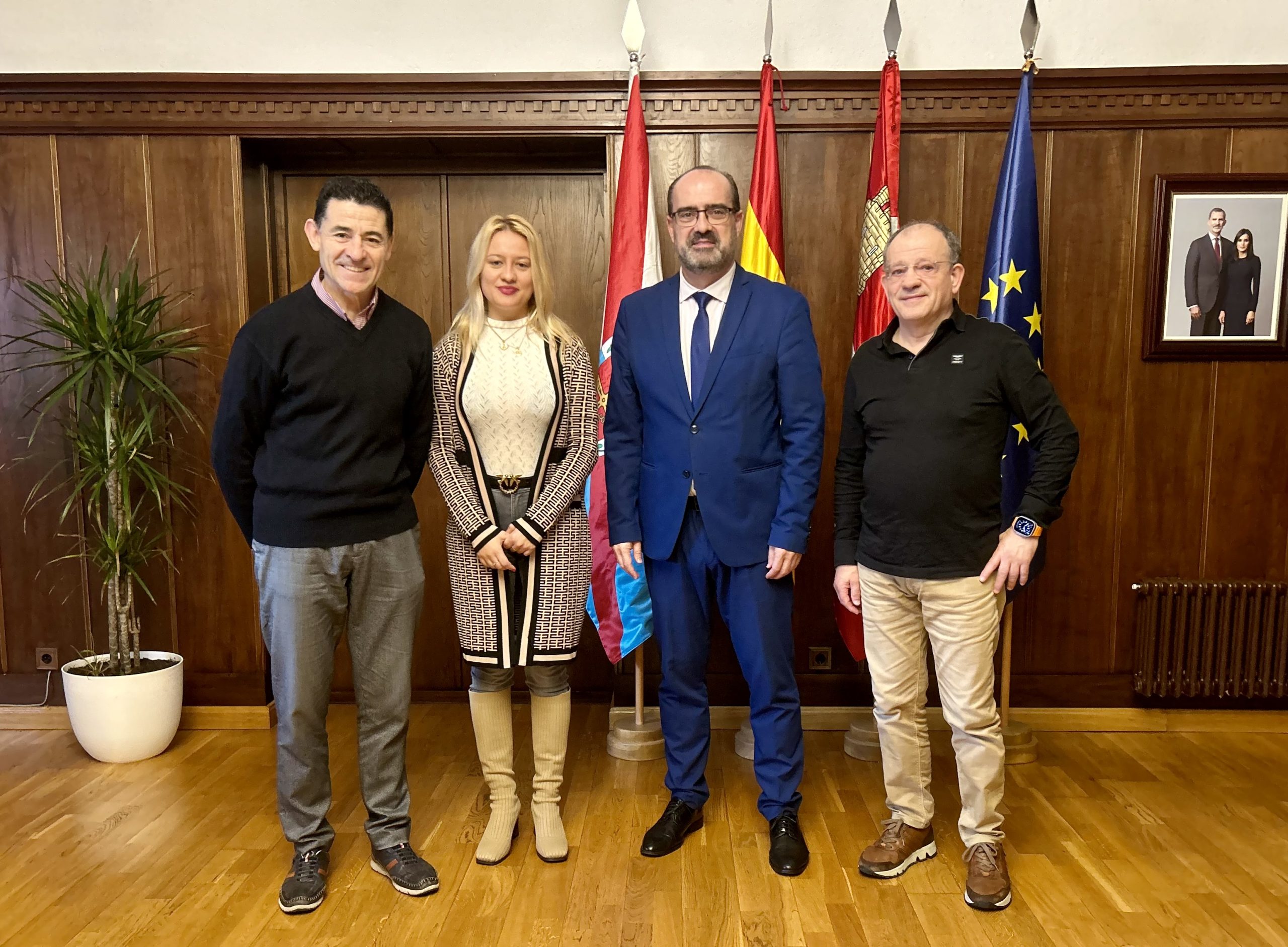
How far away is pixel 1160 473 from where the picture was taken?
3.27 metres

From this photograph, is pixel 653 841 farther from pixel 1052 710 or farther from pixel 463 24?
pixel 463 24

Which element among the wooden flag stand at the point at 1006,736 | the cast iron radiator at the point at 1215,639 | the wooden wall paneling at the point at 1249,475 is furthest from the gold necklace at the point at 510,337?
the wooden wall paneling at the point at 1249,475

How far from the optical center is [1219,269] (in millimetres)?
3176

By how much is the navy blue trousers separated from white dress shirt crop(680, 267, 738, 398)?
39cm

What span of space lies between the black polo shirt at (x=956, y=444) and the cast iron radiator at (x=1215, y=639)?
148cm

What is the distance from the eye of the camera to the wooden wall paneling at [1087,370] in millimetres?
3176

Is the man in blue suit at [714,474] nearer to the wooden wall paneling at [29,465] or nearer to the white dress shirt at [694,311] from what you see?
the white dress shirt at [694,311]

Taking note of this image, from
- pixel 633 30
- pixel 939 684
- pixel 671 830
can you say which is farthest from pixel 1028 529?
pixel 633 30

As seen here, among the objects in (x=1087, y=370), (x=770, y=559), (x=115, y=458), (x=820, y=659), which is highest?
(x=1087, y=370)

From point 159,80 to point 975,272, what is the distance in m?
2.97

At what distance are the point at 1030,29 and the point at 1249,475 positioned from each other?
1760mm

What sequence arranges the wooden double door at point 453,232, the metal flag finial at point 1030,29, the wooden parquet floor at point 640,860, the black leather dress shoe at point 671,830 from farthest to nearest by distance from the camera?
the wooden double door at point 453,232 → the metal flag finial at point 1030,29 → the black leather dress shoe at point 671,830 → the wooden parquet floor at point 640,860

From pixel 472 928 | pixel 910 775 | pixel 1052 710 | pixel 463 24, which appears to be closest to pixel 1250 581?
pixel 1052 710

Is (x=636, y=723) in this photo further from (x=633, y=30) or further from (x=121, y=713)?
(x=633, y=30)
